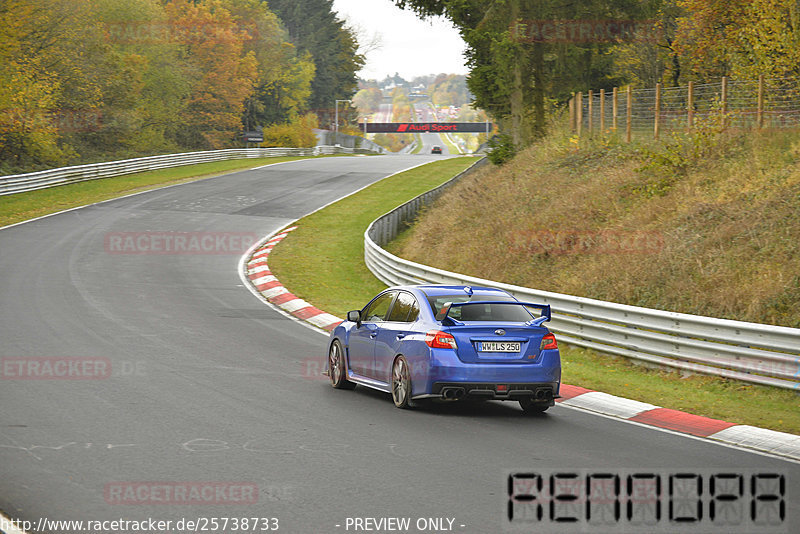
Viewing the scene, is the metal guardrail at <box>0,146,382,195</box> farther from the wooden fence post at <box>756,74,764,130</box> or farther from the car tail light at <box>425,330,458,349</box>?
the car tail light at <box>425,330,458,349</box>

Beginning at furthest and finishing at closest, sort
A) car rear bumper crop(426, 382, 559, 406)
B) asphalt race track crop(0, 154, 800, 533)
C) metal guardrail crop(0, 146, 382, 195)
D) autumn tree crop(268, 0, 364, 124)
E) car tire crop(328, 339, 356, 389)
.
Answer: autumn tree crop(268, 0, 364, 124) < metal guardrail crop(0, 146, 382, 195) < car tire crop(328, 339, 356, 389) < car rear bumper crop(426, 382, 559, 406) < asphalt race track crop(0, 154, 800, 533)

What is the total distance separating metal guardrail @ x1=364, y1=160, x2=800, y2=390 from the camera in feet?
36.8

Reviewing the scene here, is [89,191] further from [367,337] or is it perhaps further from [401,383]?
[401,383]

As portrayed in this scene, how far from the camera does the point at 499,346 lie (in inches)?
390

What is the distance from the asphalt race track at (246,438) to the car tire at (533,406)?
0.17 m

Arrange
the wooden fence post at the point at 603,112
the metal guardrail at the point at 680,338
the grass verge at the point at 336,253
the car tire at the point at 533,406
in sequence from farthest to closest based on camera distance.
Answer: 1. the wooden fence post at the point at 603,112
2. the grass verge at the point at 336,253
3. the metal guardrail at the point at 680,338
4. the car tire at the point at 533,406

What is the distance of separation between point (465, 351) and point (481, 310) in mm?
688

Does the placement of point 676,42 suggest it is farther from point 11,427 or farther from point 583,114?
point 11,427

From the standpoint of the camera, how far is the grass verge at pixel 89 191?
36812mm

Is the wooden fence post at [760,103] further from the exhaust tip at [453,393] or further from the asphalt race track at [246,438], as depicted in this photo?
the exhaust tip at [453,393]

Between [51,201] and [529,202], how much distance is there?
2400 centimetres

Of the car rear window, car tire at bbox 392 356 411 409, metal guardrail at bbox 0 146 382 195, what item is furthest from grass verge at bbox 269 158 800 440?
metal guardrail at bbox 0 146 382 195

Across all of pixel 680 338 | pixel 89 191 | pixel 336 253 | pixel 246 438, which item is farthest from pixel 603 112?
pixel 89 191

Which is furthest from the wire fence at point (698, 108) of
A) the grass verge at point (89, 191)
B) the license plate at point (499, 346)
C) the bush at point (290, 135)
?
the bush at point (290, 135)
